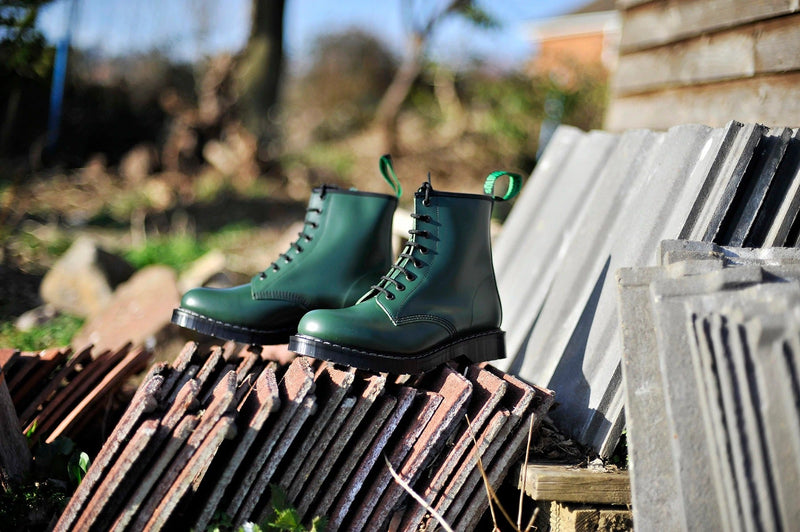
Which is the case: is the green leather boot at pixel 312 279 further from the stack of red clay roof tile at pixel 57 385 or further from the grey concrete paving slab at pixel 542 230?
the grey concrete paving slab at pixel 542 230

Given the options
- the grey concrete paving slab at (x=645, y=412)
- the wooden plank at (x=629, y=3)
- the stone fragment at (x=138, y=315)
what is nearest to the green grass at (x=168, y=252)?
the stone fragment at (x=138, y=315)

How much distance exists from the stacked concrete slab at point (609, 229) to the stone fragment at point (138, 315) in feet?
4.91

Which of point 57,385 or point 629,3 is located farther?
point 629,3

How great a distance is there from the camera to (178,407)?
5.56ft

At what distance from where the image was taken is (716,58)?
2.88 metres

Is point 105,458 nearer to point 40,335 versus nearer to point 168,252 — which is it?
point 40,335

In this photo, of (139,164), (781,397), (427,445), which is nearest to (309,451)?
(427,445)

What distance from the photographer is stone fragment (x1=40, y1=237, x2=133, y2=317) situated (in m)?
4.18

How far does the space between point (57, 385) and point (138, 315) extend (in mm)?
994

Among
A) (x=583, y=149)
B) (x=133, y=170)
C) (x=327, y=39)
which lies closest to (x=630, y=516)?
(x=583, y=149)

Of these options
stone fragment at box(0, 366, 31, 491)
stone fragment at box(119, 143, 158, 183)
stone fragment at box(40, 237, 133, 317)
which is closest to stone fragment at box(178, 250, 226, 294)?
stone fragment at box(40, 237, 133, 317)

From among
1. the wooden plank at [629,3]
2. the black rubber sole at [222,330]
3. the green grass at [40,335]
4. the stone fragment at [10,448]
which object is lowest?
the stone fragment at [10,448]

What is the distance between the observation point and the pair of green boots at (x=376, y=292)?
1.80m

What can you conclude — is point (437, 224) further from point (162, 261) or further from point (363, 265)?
point (162, 261)
